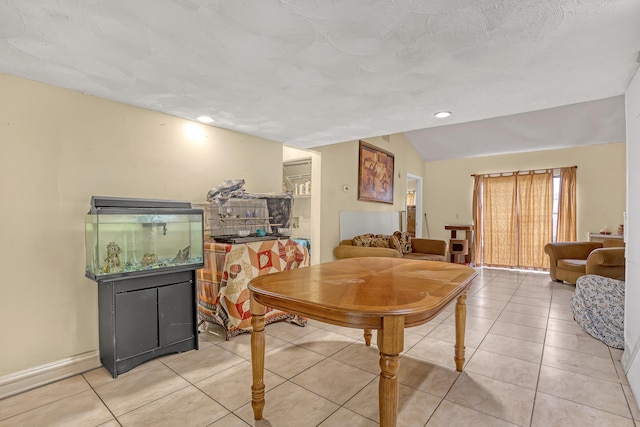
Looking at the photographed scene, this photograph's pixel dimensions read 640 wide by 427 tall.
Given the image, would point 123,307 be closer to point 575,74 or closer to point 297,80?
point 297,80

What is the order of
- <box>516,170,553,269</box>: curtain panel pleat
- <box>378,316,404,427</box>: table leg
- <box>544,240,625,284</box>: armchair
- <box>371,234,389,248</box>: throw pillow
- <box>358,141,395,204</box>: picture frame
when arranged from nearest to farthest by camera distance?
<box>378,316,404,427</box>: table leg, <box>544,240,625,284</box>: armchair, <box>371,234,389,248</box>: throw pillow, <box>358,141,395,204</box>: picture frame, <box>516,170,553,269</box>: curtain panel pleat

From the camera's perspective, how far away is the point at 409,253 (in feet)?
18.4

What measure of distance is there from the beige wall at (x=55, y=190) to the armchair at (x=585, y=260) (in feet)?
17.2

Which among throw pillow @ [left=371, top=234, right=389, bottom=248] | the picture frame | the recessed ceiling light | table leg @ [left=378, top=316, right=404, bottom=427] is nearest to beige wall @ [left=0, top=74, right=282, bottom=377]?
the recessed ceiling light

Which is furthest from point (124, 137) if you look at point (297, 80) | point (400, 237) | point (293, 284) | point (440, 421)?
point (400, 237)

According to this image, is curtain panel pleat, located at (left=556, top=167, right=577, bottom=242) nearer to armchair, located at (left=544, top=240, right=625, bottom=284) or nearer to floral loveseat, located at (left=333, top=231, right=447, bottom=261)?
armchair, located at (left=544, top=240, right=625, bottom=284)

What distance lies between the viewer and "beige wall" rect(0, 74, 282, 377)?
2004mm

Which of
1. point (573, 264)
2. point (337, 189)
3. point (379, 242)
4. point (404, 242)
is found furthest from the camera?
point (404, 242)

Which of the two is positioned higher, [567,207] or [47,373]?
[567,207]

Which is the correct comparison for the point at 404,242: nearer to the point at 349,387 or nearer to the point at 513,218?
the point at 513,218

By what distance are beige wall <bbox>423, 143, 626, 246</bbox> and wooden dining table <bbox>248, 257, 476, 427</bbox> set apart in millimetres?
5330

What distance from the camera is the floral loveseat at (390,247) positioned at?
4.42 meters

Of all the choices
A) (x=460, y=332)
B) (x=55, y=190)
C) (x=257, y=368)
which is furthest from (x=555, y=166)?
(x=55, y=190)

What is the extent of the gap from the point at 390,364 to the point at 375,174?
15.5 ft
